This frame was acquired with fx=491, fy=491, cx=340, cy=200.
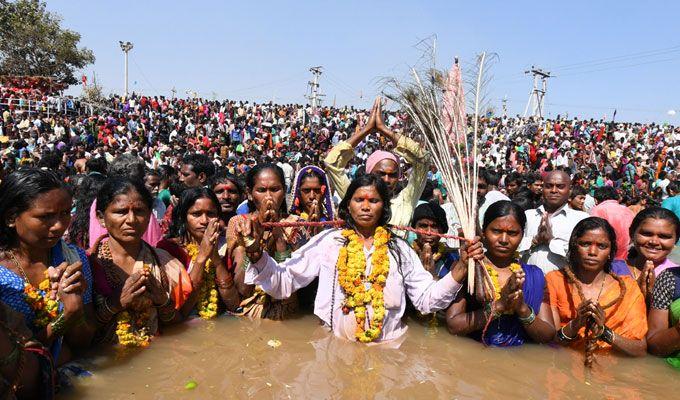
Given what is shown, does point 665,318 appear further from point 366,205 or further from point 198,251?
point 198,251

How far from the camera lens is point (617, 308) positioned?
A: 3.63m

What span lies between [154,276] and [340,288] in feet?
4.21

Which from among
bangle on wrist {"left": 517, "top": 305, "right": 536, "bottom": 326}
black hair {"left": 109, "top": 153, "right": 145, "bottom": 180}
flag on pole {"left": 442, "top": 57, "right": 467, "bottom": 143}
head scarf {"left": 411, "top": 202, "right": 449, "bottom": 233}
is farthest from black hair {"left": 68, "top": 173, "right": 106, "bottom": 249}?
bangle on wrist {"left": 517, "top": 305, "right": 536, "bottom": 326}

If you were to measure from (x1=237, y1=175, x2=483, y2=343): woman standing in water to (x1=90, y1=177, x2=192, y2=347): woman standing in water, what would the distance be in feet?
2.17

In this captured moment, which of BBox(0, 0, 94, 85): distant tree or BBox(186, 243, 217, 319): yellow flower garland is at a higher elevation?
BBox(0, 0, 94, 85): distant tree

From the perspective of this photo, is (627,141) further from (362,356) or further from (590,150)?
(362,356)

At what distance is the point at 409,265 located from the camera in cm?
356

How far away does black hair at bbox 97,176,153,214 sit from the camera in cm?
324

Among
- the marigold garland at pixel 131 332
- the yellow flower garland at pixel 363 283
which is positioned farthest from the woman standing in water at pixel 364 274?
the marigold garland at pixel 131 332

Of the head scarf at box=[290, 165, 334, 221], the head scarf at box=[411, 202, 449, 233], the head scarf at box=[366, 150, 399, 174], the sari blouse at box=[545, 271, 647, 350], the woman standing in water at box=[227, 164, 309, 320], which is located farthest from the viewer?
the head scarf at box=[366, 150, 399, 174]

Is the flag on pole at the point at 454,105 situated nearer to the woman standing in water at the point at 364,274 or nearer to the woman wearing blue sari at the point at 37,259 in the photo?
the woman standing in water at the point at 364,274

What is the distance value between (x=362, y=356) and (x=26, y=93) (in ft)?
98.1

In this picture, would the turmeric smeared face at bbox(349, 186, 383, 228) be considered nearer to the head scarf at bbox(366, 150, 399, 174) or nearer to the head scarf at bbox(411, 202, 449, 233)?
the head scarf at bbox(411, 202, 449, 233)

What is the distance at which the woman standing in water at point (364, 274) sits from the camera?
3371 millimetres
